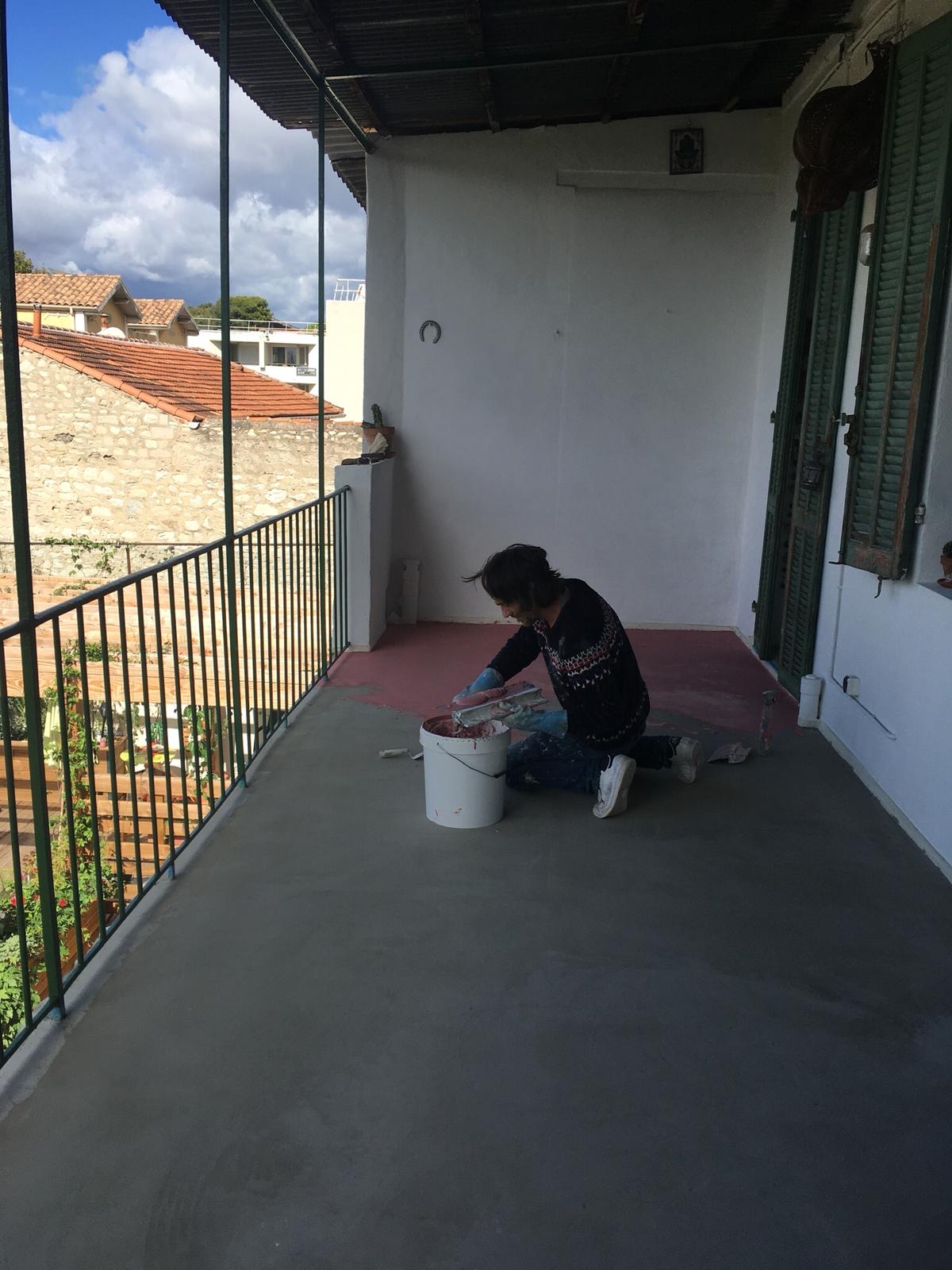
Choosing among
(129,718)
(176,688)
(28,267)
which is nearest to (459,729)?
(176,688)

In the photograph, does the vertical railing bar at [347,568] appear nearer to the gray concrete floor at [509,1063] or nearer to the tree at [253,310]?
the gray concrete floor at [509,1063]

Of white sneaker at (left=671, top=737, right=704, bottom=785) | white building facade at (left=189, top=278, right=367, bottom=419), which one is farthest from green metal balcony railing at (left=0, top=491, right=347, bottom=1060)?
white building facade at (left=189, top=278, right=367, bottom=419)

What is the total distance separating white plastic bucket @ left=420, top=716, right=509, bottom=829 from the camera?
2.87 m

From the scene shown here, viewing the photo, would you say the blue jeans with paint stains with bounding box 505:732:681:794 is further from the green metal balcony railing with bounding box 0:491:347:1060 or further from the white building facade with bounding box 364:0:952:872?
the white building facade with bounding box 364:0:952:872

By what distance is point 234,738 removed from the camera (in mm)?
3260

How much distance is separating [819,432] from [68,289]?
1903cm

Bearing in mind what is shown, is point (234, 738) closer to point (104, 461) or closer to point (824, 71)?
point (824, 71)

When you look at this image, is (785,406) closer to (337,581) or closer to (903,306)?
(903,306)

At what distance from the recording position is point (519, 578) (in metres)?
2.94

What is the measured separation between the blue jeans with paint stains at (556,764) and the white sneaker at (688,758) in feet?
0.63

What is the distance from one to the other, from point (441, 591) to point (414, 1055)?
4.08 m

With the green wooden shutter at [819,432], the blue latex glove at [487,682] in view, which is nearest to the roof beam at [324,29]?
the green wooden shutter at [819,432]

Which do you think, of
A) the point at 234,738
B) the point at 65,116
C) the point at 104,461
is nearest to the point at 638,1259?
Answer: the point at 234,738

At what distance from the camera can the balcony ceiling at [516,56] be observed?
3660mm
